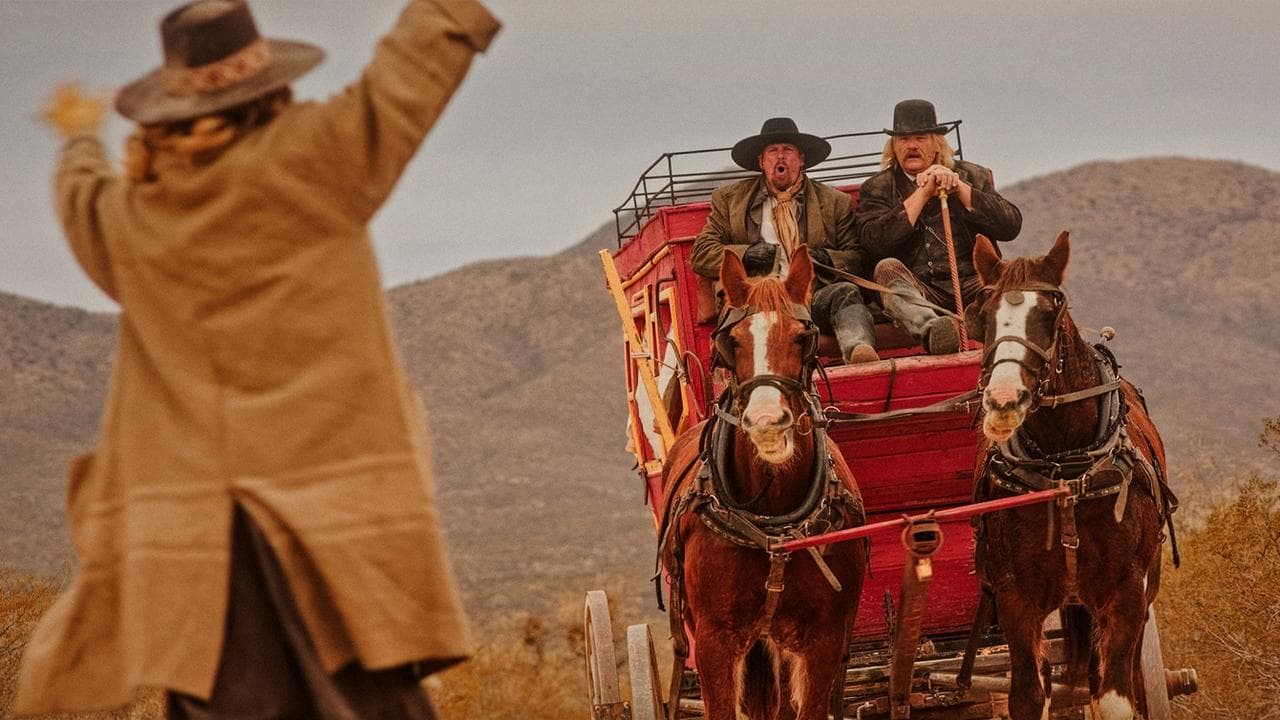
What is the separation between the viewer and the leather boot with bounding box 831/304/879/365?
7922 mm

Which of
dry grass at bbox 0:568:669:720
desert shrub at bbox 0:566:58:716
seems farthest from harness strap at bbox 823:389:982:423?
A: desert shrub at bbox 0:566:58:716

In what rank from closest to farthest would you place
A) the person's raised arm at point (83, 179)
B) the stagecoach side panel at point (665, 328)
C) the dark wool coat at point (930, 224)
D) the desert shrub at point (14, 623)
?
the person's raised arm at point (83, 179), the dark wool coat at point (930, 224), the stagecoach side panel at point (665, 328), the desert shrub at point (14, 623)

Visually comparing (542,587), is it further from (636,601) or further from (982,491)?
(982,491)

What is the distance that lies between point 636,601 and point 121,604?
76.3ft

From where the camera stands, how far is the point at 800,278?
22.5 feet

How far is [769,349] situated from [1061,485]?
4.74ft

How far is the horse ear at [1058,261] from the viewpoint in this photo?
699 cm

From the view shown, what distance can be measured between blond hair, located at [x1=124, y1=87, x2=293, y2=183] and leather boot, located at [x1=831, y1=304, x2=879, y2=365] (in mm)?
4368

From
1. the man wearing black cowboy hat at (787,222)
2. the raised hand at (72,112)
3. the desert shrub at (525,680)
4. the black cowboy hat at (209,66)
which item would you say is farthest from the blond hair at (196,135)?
the desert shrub at (525,680)

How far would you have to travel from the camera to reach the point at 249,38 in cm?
397

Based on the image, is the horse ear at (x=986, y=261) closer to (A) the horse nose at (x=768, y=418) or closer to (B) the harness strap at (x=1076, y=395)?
(B) the harness strap at (x=1076, y=395)

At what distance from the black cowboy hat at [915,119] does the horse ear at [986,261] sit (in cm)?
160

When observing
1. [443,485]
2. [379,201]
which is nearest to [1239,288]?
[443,485]

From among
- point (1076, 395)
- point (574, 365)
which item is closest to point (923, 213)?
point (1076, 395)
